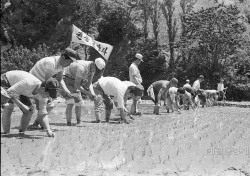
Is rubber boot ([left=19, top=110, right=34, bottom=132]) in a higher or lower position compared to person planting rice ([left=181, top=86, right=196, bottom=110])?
lower

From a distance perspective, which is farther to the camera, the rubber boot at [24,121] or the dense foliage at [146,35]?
the dense foliage at [146,35]

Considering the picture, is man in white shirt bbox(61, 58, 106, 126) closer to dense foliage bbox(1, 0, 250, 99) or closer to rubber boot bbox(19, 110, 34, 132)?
rubber boot bbox(19, 110, 34, 132)

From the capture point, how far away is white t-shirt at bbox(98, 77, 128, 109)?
8.57 m

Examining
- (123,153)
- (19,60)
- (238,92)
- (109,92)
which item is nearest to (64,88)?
(109,92)

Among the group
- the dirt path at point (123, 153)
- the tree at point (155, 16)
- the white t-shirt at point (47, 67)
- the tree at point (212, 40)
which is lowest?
the dirt path at point (123, 153)

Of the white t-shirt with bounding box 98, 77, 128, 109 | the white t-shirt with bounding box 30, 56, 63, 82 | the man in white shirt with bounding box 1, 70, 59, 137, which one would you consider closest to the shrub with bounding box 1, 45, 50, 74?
the white t-shirt with bounding box 98, 77, 128, 109

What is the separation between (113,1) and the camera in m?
34.5

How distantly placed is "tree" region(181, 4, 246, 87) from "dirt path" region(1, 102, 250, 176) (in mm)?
20582

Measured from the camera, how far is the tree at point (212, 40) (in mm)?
27500

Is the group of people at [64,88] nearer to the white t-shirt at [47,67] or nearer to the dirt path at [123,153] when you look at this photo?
the white t-shirt at [47,67]

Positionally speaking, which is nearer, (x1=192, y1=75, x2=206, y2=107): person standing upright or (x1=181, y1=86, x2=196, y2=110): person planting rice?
(x1=181, y1=86, x2=196, y2=110): person planting rice

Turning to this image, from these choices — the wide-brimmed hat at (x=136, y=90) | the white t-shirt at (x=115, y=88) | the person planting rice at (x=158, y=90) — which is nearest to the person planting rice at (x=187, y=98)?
the person planting rice at (x=158, y=90)

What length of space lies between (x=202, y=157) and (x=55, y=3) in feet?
86.2

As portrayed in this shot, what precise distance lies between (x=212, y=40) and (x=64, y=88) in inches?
864
